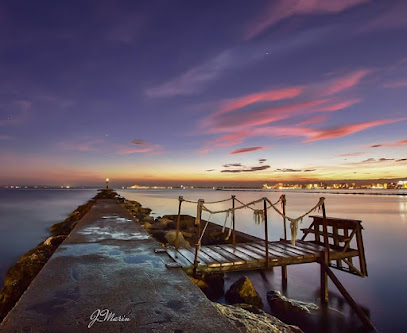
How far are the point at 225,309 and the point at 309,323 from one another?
4.67 meters

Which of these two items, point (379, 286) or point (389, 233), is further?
point (389, 233)

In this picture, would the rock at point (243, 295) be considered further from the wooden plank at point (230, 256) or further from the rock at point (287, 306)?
the wooden plank at point (230, 256)

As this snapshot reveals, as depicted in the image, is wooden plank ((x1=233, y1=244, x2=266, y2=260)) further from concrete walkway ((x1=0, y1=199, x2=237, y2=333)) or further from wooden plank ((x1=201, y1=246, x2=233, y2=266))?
concrete walkway ((x1=0, y1=199, x2=237, y2=333))

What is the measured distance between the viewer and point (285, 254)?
8281mm

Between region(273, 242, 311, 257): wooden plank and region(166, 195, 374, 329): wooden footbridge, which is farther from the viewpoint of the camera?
region(273, 242, 311, 257): wooden plank

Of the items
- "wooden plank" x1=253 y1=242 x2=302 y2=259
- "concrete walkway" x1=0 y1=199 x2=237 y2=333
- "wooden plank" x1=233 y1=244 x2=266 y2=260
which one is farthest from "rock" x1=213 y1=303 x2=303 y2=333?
"wooden plank" x1=253 y1=242 x2=302 y2=259

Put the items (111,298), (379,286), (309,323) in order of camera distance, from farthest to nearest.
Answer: (379,286) → (309,323) → (111,298)

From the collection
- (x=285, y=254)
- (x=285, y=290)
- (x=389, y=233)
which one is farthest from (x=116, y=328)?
(x=389, y=233)

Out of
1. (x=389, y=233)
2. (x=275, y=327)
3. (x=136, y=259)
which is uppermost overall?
(x=136, y=259)

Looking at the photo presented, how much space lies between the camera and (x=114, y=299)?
11.8 ft

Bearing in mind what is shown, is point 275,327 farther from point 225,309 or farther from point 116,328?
point 116,328

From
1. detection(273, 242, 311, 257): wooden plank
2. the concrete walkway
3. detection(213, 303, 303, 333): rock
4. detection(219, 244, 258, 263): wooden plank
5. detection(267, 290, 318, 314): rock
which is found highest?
the concrete walkway

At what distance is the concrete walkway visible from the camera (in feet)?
9.51

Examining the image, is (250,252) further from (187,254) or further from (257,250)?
(187,254)
